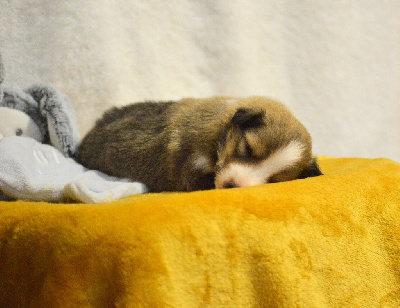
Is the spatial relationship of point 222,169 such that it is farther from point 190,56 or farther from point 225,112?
point 190,56

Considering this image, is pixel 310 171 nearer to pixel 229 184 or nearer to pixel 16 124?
pixel 229 184

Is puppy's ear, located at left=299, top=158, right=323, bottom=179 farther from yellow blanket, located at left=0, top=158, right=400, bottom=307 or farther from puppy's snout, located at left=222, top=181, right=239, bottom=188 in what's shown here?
yellow blanket, located at left=0, top=158, right=400, bottom=307

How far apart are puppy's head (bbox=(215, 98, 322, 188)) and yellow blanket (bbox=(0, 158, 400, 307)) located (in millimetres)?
562

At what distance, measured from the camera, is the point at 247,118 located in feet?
7.37

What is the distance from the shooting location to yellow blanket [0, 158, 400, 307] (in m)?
1.13

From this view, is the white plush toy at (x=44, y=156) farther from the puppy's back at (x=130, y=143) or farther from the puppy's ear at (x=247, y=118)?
the puppy's ear at (x=247, y=118)

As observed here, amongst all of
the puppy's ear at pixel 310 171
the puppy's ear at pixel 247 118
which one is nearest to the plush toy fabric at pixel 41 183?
the puppy's ear at pixel 247 118

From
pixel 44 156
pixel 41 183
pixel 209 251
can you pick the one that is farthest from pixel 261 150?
pixel 44 156

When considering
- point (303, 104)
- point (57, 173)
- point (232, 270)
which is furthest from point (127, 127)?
point (303, 104)

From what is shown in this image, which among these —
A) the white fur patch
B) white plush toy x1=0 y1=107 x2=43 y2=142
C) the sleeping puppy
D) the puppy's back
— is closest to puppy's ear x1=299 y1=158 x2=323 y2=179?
the sleeping puppy

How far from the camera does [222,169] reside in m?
2.20

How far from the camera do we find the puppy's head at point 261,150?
217cm

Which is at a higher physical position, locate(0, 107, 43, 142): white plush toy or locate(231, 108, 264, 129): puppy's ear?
locate(231, 108, 264, 129): puppy's ear

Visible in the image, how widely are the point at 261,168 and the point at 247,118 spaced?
1.06ft
